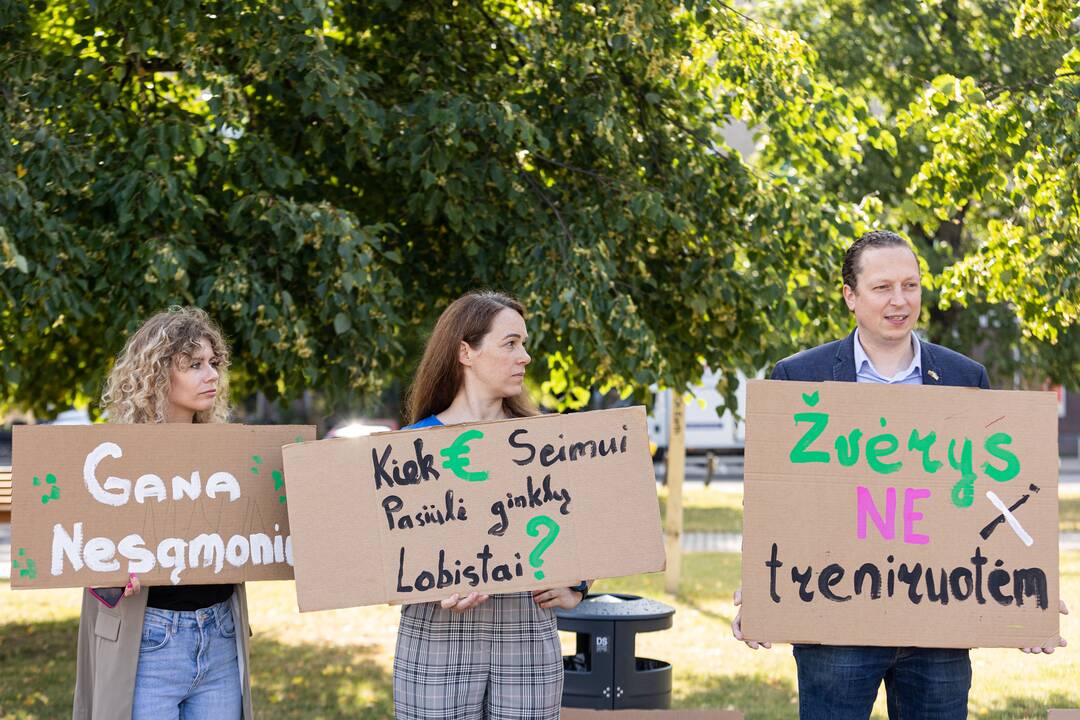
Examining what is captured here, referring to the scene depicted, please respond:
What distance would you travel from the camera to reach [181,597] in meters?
3.25

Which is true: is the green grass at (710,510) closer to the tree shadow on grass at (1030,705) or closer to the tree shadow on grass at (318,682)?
the tree shadow on grass at (318,682)

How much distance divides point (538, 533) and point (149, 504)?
3.46 ft

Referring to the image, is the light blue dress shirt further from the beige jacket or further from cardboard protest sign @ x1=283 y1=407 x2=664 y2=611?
the beige jacket

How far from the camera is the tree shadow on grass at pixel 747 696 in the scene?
6785 millimetres

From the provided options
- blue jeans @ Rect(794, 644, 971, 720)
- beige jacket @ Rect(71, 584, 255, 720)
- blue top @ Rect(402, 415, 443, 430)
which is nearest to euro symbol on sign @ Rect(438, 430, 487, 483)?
blue top @ Rect(402, 415, 443, 430)

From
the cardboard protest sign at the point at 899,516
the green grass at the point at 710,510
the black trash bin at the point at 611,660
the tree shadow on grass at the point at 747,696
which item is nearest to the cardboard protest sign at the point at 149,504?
the cardboard protest sign at the point at 899,516

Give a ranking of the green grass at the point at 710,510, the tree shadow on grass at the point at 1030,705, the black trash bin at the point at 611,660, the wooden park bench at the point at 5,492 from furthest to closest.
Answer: the green grass at the point at 710,510, the tree shadow on grass at the point at 1030,705, the black trash bin at the point at 611,660, the wooden park bench at the point at 5,492

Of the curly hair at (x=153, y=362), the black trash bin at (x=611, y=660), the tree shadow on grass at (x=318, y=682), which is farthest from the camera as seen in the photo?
the tree shadow on grass at (x=318, y=682)

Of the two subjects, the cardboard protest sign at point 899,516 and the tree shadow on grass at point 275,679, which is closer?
the cardboard protest sign at point 899,516

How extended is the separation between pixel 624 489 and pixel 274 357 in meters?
2.86

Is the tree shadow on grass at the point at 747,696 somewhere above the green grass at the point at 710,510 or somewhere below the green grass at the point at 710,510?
below

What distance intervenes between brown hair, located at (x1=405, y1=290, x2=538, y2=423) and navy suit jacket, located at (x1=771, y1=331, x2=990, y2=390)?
75 centimetres

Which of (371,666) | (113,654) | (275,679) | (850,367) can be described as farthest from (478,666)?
(371,666)

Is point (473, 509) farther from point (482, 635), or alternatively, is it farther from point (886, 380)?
point (886, 380)
